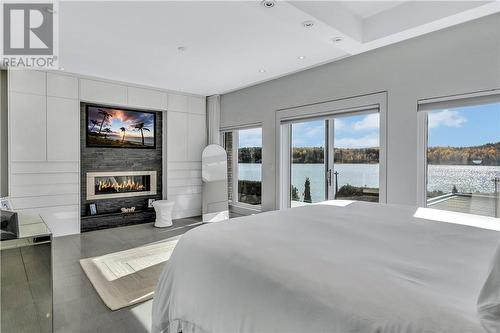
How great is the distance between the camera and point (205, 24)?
9.21ft

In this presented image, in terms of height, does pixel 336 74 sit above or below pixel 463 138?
above

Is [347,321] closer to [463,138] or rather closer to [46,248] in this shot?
[46,248]

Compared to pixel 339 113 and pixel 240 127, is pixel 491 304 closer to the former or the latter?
pixel 339 113

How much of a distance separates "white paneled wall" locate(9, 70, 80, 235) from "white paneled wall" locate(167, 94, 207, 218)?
1636 millimetres

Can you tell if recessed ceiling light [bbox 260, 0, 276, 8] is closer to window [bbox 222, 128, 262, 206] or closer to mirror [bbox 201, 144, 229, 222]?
window [bbox 222, 128, 262, 206]

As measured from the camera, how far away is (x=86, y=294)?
8.09ft

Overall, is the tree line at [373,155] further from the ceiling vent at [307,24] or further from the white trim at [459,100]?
the ceiling vent at [307,24]

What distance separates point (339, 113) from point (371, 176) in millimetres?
971

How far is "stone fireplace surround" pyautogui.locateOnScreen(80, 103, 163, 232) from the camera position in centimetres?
474

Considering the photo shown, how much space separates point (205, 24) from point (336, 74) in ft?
6.32

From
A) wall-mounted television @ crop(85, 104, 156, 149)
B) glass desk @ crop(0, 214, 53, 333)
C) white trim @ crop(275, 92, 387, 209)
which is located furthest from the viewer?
wall-mounted television @ crop(85, 104, 156, 149)

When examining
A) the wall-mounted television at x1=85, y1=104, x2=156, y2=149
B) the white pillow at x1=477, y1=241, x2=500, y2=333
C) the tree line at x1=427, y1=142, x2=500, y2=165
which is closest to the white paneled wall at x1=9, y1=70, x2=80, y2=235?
the wall-mounted television at x1=85, y1=104, x2=156, y2=149

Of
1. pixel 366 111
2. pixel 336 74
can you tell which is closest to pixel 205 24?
pixel 336 74

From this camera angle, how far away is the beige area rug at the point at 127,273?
2430 millimetres
